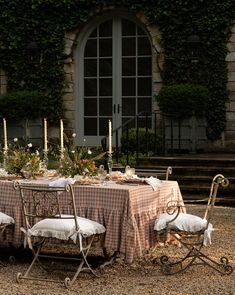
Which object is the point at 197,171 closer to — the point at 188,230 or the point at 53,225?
the point at 188,230

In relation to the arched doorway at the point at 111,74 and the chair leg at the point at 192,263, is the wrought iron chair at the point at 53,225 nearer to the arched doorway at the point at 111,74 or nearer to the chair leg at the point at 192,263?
the chair leg at the point at 192,263

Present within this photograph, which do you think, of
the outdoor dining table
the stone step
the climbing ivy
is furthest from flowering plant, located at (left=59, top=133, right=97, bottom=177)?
the climbing ivy

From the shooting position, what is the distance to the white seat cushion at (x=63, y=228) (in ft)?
18.4

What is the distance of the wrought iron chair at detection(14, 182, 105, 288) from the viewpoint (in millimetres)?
5637

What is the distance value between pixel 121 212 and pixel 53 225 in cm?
61

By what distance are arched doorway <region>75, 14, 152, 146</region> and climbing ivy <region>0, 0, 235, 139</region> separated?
1.28ft

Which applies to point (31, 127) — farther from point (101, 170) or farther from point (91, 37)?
point (101, 170)

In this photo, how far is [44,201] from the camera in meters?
6.07

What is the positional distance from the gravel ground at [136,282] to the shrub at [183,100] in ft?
20.3

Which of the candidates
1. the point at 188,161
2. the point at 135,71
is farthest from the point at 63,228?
the point at 135,71

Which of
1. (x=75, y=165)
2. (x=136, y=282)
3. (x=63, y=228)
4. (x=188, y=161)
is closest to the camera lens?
(x=63, y=228)

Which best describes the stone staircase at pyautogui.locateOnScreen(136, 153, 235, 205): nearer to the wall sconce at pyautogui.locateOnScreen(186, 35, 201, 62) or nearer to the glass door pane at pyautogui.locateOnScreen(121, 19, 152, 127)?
the wall sconce at pyautogui.locateOnScreen(186, 35, 201, 62)

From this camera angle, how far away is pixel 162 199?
6.55 meters

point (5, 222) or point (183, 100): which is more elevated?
point (183, 100)
